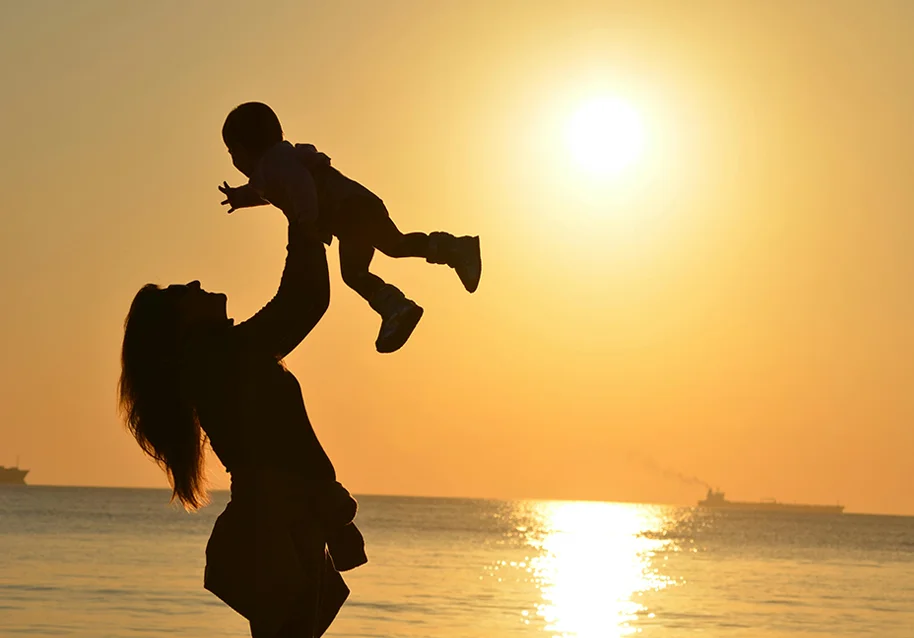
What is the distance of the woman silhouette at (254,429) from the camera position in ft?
12.7

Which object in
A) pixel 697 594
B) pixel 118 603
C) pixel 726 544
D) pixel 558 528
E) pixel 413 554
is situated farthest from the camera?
pixel 558 528

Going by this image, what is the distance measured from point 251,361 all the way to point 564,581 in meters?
40.1

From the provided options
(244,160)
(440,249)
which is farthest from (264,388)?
(440,249)

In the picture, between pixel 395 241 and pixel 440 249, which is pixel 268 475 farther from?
pixel 440 249

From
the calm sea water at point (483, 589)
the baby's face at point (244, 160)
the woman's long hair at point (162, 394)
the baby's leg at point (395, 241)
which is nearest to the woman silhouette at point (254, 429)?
the woman's long hair at point (162, 394)

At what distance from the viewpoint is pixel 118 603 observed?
1100 inches

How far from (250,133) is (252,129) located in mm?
12

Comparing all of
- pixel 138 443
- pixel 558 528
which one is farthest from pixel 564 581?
pixel 558 528

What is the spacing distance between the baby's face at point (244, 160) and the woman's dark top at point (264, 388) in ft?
1.02

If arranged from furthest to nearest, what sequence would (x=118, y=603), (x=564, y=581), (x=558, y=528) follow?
1. (x=558, y=528)
2. (x=564, y=581)
3. (x=118, y=603)

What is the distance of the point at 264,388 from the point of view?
3.90m

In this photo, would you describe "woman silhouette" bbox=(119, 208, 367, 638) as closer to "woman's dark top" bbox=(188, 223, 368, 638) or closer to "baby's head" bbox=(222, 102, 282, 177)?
"woman's dark top" bbox=(188, 223, 368, 638)

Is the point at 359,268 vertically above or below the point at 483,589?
above

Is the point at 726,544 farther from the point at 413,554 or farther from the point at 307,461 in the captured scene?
the point at 307,461
